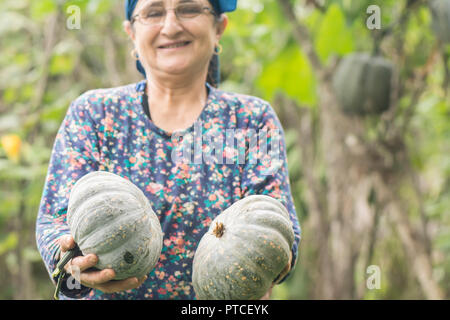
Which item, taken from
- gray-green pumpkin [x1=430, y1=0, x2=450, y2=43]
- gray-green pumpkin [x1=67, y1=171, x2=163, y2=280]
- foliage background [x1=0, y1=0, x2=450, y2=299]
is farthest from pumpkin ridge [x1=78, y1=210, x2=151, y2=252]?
gray-green pumpkin [x1=430, y1=0, x2=450, y2=43]

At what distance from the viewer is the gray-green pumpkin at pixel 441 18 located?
3059 millimetres

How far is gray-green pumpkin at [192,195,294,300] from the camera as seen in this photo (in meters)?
1.49

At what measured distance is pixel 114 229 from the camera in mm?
1431

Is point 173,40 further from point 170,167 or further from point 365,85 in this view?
point 365,85

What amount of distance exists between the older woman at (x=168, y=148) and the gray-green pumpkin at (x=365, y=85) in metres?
2.06

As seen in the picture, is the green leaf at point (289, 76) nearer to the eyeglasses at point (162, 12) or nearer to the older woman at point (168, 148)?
the older woman at point (168, 148)

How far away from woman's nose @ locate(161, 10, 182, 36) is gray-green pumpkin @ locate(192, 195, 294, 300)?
62 centimetres

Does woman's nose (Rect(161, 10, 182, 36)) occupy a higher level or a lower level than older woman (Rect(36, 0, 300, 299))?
higher

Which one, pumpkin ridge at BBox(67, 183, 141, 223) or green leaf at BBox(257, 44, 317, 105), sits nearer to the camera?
pumpkin ridge at BBox(67, 183, 141, 223)

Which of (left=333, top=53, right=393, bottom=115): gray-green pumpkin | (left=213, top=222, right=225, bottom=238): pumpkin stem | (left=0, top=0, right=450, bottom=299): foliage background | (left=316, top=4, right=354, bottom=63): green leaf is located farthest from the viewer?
(left=333, top=53, right=393, bottom=115): gray-green pumpkin

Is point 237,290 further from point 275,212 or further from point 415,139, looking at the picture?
point 415,139

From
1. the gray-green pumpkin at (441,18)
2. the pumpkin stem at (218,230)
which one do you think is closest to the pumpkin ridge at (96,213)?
the pumpkin stem at (218,230)

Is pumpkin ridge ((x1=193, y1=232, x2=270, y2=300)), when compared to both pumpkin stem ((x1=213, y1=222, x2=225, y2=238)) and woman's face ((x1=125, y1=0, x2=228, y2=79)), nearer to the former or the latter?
pumpkin stem ((x1=213, y1=222, x2=225, y2=238))
